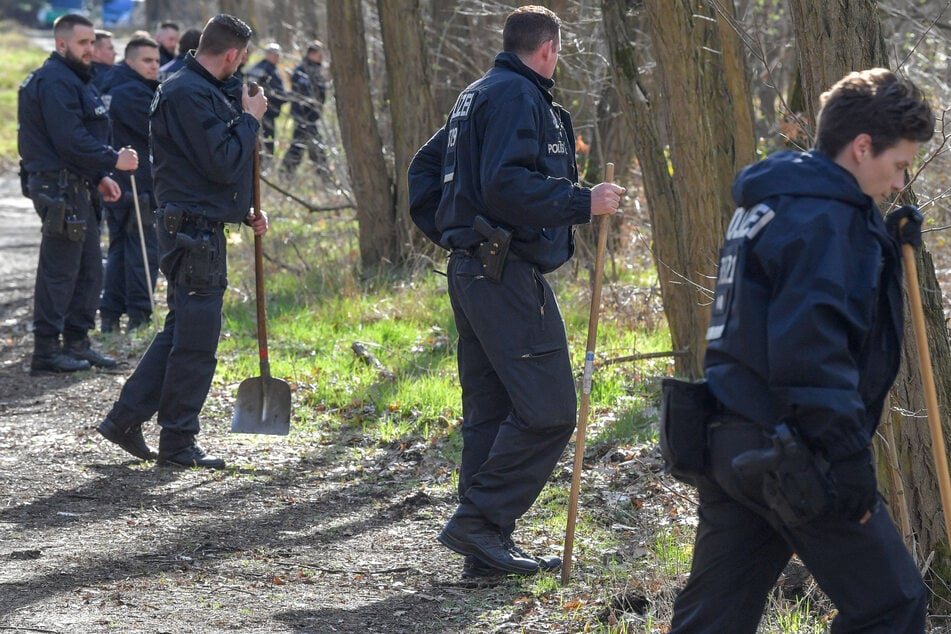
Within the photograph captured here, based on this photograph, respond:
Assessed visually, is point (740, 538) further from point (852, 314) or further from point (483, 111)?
point (483, 111)

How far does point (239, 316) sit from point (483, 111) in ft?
22.2

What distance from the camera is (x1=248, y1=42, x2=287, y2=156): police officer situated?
1606 centimetres

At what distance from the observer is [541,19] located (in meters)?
4.93

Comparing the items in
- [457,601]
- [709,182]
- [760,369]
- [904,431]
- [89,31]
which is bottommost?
[457,601]

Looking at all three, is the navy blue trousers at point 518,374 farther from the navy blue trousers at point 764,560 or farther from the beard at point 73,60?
the beard at point 73,60

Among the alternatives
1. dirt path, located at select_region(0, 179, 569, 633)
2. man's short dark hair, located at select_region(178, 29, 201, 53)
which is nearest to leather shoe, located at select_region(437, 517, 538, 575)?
dirt path, located at select_region(0, 179, 569, 633)

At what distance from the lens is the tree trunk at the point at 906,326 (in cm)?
448

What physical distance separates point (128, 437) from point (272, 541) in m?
1.60

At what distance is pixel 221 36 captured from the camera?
6469 mm

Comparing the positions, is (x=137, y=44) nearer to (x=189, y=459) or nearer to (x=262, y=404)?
(x=262, y=404)

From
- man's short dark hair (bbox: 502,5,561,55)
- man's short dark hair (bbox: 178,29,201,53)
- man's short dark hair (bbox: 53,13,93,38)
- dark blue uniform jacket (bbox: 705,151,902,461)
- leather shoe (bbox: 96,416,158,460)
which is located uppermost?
man's short dark hair (bbox: 178,29,201,53)

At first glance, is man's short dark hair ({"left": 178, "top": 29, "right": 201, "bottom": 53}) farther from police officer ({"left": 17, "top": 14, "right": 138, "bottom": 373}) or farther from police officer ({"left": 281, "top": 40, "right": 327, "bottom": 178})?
police officer ({"left": 281, "top": 40, "right": 327, "bottom": 178})

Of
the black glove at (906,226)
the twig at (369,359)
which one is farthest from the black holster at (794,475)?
the twig at (369,359)

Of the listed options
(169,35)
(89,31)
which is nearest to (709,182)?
(89,31)
